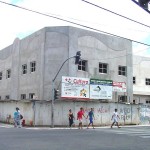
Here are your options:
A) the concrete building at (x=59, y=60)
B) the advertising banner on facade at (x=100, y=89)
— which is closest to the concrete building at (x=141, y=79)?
the concrete building at (x=59, y=60)

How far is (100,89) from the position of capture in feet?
117

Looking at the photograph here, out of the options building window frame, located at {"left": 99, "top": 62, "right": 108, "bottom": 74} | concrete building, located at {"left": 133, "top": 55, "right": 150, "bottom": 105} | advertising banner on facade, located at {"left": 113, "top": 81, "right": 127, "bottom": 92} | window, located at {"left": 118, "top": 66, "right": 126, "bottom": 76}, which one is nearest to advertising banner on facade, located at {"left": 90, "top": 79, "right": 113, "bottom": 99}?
advertising banner on facade, located at {"left": 113, "top": 81, "right": 127, "bottom": 92}

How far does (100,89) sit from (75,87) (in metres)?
3.22

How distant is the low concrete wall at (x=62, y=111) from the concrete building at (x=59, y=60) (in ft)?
8.44

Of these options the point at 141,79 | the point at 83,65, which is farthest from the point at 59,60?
the point at 141,79

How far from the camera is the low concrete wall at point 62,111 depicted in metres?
31.8

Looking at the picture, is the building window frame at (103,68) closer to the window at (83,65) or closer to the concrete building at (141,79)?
the window at (83,65)

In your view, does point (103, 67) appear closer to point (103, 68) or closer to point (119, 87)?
point (103, 68)

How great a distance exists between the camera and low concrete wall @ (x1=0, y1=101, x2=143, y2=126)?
31812 mm

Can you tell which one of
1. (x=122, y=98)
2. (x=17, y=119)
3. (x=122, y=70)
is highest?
(x=122, y=70)

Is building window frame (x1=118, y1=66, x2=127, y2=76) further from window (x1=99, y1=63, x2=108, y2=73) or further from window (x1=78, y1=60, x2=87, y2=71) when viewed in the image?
window (x1=78, y1=60, x2=87, y2=71)

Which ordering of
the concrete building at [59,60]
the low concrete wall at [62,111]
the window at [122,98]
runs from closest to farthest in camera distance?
1. the low concrete wall at [62,111]
2. the concrete building at [59,60]
3. the window at [122,98]

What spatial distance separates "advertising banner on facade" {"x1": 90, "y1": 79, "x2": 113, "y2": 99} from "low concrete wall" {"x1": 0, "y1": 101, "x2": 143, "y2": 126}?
128cm

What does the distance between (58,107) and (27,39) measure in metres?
10.5
